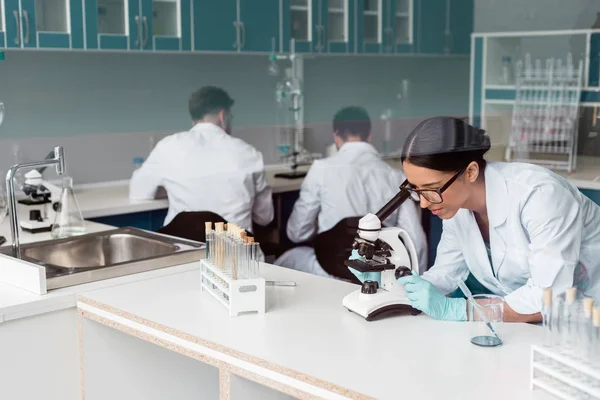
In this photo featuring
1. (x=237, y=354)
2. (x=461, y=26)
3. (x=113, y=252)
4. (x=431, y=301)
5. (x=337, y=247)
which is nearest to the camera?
(x=237, y=354)

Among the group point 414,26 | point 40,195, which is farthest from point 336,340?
point 40,195

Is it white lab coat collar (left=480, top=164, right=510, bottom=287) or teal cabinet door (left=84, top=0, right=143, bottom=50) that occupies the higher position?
teal cabinet door (left=84, top=0, right=143, bottom=50)

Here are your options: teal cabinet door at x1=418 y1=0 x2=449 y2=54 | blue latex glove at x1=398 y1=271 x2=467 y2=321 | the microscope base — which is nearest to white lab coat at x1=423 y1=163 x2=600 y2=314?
blue latex glove at x1=398 y1=271 x2=467 y2=321

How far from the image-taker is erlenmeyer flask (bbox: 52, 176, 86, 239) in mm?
2602

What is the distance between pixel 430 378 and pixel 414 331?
0.85 feet

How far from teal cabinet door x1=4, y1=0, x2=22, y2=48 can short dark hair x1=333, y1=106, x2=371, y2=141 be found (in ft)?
4.12

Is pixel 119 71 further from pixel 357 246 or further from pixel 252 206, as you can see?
pixel 357 246

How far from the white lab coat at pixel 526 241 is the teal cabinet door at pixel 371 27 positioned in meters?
0.95

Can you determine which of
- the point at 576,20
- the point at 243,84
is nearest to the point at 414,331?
the point at 576,20

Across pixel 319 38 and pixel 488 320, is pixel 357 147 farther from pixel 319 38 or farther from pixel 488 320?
pixel 488 320

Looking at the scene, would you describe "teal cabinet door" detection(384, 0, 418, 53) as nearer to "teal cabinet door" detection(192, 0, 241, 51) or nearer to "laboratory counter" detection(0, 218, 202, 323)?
"teal cabinet door" detection(192, 0, 241, 51)

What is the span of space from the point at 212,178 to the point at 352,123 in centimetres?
69

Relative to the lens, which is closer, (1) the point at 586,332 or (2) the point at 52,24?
(1) the point at 586,332

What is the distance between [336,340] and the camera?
61.6 inches
